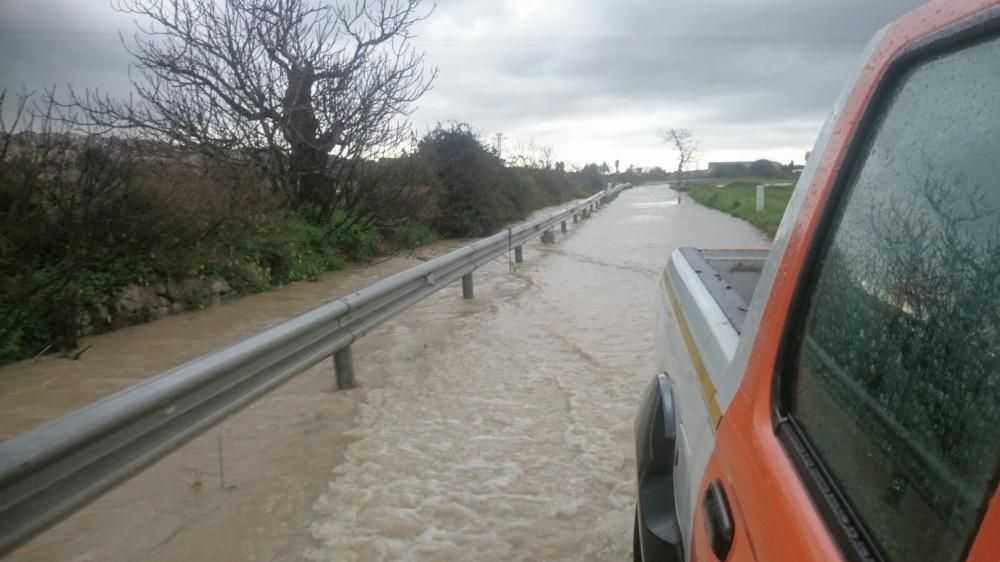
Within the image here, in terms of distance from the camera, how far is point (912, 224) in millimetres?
1139

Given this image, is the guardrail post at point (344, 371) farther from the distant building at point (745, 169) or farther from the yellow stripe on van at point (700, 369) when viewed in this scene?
the distant building at point (745, 169)

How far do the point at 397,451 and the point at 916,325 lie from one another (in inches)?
134

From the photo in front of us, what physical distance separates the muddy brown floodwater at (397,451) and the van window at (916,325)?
205 cm

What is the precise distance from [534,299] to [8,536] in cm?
758

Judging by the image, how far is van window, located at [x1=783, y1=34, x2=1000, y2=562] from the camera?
90cm

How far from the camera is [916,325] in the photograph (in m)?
1.07

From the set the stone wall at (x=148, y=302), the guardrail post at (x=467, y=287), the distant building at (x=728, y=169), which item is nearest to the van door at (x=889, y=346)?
the stone wall at (x=148, y=302)

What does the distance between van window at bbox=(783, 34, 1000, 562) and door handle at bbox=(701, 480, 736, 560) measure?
0.20 m

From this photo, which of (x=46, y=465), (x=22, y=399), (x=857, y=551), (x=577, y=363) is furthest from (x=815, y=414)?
(x=22, y=399)

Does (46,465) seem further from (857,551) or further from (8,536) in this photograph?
(857,551)

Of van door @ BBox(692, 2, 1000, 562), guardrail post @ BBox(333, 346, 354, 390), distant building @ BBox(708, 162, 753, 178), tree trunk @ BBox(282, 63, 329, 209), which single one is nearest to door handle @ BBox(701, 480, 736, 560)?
van door @ BBox(692, 2, 1000, 562)

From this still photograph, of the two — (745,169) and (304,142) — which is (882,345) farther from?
(745,169)

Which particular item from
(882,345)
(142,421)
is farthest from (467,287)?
(882,345)

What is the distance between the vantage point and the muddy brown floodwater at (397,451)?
3.14 meters
